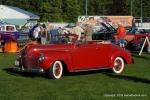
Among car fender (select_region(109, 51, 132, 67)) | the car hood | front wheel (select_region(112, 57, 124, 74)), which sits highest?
the car hood

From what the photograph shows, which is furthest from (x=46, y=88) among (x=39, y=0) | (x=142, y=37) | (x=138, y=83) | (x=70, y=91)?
(x=39, y=0)

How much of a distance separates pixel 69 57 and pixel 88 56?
0.81 m

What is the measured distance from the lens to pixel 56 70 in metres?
13.8

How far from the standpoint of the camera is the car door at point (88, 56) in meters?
14.2

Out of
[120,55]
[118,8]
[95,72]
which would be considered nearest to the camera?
[120,55]

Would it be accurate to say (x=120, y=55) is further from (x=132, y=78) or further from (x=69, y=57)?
(x=69, y=57)

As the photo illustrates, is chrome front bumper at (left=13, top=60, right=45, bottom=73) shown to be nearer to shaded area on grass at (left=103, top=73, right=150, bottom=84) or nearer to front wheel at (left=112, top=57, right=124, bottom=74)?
shaded area on grass at (left=103, top=73, right=150, bottom=84)

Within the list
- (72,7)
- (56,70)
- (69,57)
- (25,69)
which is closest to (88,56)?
(69,57)

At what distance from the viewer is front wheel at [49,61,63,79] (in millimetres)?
13609

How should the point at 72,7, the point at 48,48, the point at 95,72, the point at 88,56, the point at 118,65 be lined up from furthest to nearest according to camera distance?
the point at 72,7 < the point at 95,72 < the point at 118,65 < the point at 88,56 < the point at 48,48

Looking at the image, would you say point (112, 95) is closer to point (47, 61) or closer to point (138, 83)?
point (138, 83)

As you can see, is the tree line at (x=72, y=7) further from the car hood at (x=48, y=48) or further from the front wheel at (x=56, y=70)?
the front wheel at (x=56, y=70)

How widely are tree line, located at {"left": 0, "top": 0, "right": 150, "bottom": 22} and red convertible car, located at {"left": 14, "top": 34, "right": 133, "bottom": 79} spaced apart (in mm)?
66584

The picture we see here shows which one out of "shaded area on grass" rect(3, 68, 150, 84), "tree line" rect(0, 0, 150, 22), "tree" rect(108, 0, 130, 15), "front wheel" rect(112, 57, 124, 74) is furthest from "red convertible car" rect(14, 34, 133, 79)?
"tree" rect(108, 0, 130, 15)
